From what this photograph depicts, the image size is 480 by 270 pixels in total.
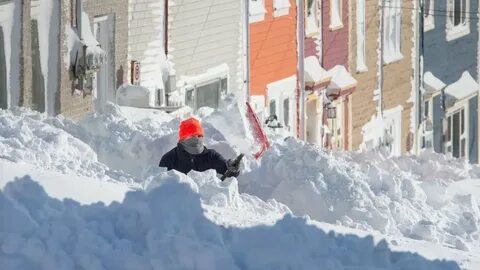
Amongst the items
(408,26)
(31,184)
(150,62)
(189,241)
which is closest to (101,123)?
(150,62)

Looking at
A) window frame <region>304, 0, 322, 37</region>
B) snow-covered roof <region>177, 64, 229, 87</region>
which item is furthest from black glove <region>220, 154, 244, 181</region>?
window frame <region>304, 0, 322, 37</region>

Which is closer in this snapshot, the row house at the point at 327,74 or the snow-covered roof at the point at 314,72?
the snow-covered roof at the point at 314,72

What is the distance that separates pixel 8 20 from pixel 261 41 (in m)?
10.1

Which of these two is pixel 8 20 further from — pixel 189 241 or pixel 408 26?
pixel 408 26

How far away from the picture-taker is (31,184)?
11344 mm

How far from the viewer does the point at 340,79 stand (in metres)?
34.8

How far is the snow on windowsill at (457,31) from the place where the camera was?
142 ft

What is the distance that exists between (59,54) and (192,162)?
5.94 meters

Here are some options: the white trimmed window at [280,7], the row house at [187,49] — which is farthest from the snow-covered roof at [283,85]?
the row house at [187,49]

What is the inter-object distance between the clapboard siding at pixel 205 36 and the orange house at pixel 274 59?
0.64 m

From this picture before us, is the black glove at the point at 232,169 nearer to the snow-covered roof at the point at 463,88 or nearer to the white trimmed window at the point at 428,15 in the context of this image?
the white trimmed window at the point at 428,15

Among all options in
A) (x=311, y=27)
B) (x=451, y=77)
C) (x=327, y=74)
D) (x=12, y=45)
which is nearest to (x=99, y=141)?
(x=12, y=45)

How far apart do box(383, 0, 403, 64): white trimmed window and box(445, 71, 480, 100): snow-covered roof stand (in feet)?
10.8

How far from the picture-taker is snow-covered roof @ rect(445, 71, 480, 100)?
140 ft
